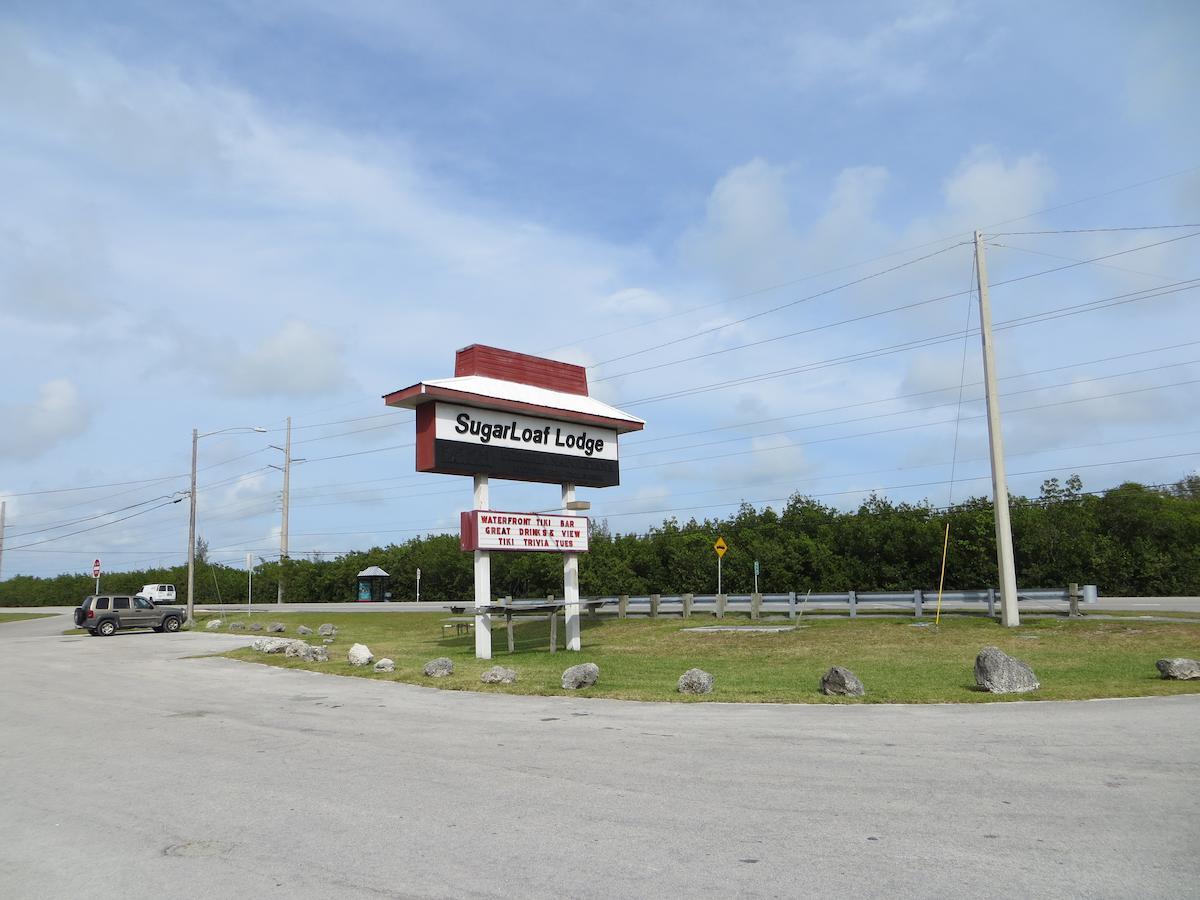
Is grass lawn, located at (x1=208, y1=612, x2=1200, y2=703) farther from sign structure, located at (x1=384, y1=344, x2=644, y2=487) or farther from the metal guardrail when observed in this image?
sign structure, located at (x1=384, y1=344, x2=644, y2=487)

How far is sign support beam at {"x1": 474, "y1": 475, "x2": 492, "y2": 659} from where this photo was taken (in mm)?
21266

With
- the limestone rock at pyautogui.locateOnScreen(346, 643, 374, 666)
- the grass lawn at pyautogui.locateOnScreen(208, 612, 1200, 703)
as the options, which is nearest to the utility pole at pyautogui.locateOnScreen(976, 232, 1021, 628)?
the grass lawn at pyautogui.locateOnScreen(208, 612, 1200, 703)

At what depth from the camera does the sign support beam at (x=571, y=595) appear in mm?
23359

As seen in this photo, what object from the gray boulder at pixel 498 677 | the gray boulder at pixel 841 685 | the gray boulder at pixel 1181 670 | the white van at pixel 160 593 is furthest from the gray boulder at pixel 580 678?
the white van at pixel 160 593

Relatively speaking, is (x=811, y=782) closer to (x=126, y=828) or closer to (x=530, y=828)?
(x=530, y=828)

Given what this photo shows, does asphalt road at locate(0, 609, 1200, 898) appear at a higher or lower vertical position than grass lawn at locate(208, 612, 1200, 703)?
higher

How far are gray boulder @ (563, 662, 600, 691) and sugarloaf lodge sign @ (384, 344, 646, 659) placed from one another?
607 cm

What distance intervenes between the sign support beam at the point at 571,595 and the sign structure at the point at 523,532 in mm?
503

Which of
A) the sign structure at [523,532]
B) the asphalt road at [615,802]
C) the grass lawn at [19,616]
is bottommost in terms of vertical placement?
the grass lawn at [19,616]

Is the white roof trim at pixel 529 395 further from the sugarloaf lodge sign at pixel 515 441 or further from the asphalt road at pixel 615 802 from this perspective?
the asphalt road at pixel 615 802

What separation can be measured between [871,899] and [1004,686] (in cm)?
915

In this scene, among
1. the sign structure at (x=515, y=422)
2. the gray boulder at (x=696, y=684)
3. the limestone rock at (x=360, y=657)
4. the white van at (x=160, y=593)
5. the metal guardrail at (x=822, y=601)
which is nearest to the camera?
the gray boulder at (x=696, y=684)

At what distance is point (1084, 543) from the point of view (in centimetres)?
3838

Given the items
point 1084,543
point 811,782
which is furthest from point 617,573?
point 811,782
